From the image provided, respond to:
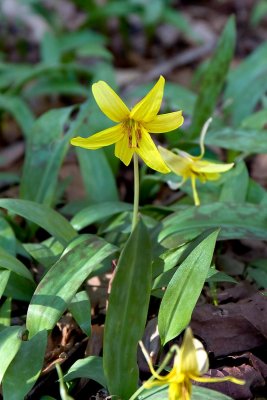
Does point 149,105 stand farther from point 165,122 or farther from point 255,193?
point 255,193

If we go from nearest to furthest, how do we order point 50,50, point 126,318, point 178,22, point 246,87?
point 126,318, point 246,87, point 50,50, point 178,22

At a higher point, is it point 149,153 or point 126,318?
point 149,153

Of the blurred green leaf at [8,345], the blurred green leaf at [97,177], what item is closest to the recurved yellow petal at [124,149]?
the blurred green leaf at [8,345]

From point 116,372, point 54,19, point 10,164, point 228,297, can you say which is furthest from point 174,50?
point 116,372

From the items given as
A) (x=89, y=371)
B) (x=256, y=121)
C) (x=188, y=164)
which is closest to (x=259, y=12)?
(x=256, y=121)

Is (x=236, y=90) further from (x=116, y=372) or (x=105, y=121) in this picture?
(x=116, y=372)

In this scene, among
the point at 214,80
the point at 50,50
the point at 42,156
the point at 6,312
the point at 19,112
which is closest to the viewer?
the point at 6,312
